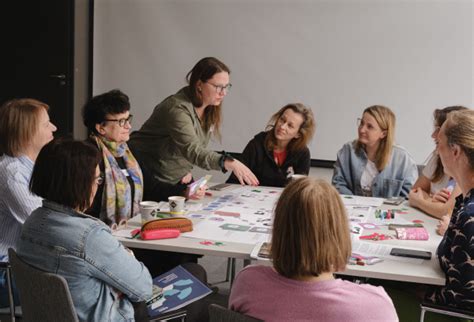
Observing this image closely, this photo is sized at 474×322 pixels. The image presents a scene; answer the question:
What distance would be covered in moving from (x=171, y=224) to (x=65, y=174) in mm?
738

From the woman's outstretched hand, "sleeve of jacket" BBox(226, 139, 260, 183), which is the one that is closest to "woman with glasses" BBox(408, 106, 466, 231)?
the woman's outstretched hand

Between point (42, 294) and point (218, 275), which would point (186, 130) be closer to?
point (218, 275)

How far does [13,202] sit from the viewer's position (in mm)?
2545

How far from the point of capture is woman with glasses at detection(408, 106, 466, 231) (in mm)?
2986

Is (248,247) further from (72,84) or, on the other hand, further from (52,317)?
(72,84)

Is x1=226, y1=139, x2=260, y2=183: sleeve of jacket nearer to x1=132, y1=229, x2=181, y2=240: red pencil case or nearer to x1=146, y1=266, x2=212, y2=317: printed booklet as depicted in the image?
x1=132, y1=229, x2=181, y2=240: red pencil case

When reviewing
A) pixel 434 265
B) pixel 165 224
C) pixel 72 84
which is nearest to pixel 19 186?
pixel 165 224

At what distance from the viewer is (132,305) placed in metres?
2.06

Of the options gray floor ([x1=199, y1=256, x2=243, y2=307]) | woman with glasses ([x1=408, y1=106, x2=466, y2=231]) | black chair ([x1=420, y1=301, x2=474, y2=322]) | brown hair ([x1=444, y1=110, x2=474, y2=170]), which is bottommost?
gray floor ([x1=199, y1=256, x2=243, y2=307])

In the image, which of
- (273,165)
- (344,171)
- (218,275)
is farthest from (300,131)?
(218,275)

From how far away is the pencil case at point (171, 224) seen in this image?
2.45m

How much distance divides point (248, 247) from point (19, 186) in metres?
1.03

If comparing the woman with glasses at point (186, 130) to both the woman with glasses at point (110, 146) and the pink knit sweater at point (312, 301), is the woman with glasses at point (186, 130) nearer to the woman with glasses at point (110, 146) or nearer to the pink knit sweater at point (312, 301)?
the woman with glasses at point (110, 146)

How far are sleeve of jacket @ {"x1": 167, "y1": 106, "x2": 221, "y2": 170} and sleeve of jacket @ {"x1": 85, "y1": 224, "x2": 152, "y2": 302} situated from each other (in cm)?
149
